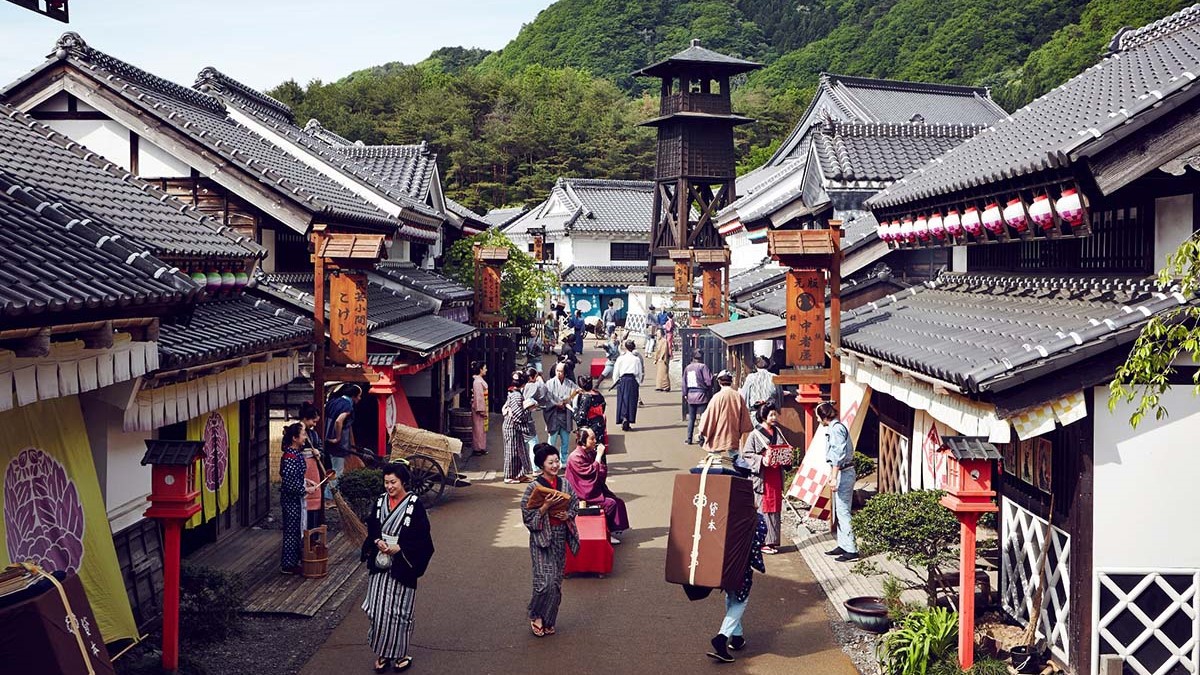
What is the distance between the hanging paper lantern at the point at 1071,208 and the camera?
9.71m

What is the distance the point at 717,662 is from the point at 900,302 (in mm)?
7474

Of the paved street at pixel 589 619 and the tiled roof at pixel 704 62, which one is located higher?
the tiled roof at pixel 704 62

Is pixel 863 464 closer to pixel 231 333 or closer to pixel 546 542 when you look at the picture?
pixel 546 542

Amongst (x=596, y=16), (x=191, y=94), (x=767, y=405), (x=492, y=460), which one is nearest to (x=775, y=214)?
(x=492, y=460)

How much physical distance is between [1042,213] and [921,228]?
14.1ft

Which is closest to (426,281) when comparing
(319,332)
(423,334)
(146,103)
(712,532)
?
(423,334)

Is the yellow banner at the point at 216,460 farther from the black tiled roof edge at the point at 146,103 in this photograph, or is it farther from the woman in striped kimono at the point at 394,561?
the black tiled roof edge at the point at 146,103

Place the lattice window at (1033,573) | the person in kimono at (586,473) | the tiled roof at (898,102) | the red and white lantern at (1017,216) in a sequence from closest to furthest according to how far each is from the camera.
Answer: the lattice window at (1033,573), the red and white lantern at (1017,216), the person in kimono at (586,473), the tiled roof at (898,102)

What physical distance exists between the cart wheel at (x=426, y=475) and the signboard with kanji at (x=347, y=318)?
1904 millimetres

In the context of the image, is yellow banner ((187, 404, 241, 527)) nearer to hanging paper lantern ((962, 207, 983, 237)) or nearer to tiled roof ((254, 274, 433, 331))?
tiled roof ((254, 274, 433, 331))

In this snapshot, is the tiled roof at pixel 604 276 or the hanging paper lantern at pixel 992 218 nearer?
the hanging paper lantern at pixel 992 218

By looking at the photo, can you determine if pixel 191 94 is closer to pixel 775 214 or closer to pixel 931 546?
pixel 775 214

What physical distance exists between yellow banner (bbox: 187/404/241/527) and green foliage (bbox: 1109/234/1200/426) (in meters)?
9.28

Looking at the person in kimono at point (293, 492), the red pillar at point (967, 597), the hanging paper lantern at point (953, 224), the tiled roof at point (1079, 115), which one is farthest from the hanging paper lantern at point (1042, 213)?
the person in kimono at point (293, 492)
